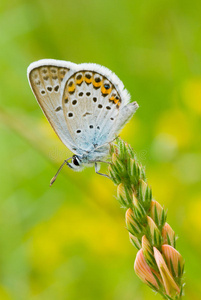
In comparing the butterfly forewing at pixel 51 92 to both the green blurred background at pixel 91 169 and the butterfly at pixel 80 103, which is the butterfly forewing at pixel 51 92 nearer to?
the butterfly at pixel 80 103

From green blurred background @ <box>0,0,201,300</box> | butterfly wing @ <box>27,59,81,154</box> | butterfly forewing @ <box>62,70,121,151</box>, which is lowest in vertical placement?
green blurred background @ <box>0,0,201,300</box>

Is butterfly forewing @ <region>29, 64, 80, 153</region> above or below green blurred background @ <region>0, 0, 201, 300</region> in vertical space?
above

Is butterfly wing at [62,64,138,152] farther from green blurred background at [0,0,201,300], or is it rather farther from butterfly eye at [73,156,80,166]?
green blurred background at [0,0,201,300]

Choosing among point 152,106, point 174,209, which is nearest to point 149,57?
point 152,106

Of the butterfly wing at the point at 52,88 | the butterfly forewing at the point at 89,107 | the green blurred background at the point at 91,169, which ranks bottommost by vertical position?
the green blurred background at the point at 91,169

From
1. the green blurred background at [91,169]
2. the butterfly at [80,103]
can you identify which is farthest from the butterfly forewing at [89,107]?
the green blurred background at [91,169]

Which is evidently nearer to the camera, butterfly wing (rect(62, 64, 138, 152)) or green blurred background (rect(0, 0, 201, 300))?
butterfly wing (rect(62, 64, 138, 152))

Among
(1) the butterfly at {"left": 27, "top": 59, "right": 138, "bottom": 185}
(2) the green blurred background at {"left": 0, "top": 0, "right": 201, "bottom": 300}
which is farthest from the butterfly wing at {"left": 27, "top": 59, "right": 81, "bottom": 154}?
(2) the green blurred background at {"left": 0, "top": 0, "right": 201, "bottom": 300}

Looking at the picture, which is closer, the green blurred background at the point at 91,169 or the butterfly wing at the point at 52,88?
the butterfly wing at the point at 52,88
